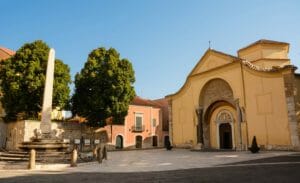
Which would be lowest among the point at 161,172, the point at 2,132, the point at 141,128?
the point at 161,172

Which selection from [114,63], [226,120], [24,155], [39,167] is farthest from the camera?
[114,63]

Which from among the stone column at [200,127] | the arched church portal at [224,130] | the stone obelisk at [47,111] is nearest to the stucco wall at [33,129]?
the stone obelisk at [47,111]

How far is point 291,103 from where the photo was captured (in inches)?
742

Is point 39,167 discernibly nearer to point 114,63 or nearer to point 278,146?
point 278,146

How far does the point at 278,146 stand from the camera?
19.5 m

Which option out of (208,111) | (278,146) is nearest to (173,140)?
(208,111)

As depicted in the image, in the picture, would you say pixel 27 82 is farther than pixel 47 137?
Yes

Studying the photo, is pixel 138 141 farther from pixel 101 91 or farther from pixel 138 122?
pixel 101 91

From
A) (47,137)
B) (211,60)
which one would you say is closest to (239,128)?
(211,60)

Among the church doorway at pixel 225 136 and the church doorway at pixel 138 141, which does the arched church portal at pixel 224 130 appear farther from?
the church doorway at pixel 138 141

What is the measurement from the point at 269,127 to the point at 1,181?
61.6 feet

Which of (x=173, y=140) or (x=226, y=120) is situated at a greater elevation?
(x=226, y=120)

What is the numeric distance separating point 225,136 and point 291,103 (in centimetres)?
854

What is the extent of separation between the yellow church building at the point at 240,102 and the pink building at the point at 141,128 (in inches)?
333
